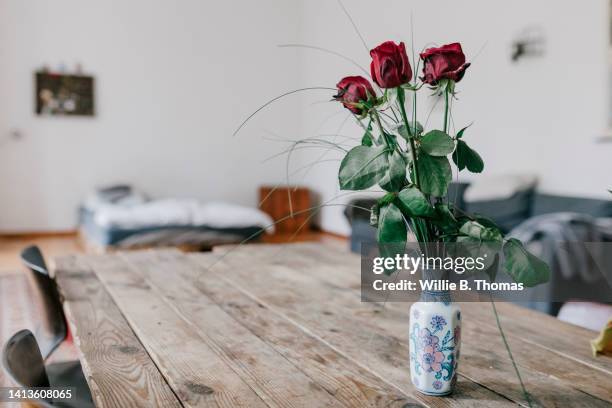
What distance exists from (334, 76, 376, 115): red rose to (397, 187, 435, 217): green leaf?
0.49 feet

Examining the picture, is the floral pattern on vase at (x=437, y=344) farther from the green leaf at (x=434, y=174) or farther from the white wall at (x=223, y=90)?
the white wall at (x=223, y=90)

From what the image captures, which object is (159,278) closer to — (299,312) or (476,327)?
(299,312)

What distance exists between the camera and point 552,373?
102 cm

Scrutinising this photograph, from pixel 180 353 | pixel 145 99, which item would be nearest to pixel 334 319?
pixel 180 353

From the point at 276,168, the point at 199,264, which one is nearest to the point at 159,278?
the point at 199,264

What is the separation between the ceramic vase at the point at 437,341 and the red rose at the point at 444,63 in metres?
0.33

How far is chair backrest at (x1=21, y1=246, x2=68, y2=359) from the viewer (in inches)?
65.7

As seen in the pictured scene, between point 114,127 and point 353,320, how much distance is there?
6.26m

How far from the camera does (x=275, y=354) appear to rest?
43.9 inches

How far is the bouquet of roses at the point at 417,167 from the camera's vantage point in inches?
32.6

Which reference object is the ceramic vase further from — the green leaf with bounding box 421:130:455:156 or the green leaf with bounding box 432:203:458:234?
the green leaf with bounding box 421:130:455:156

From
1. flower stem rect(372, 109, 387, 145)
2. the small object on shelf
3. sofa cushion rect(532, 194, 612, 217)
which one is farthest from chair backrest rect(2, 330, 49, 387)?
the small object on shelf

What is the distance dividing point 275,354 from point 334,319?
28 cm

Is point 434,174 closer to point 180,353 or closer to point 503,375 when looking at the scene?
point 503,375
